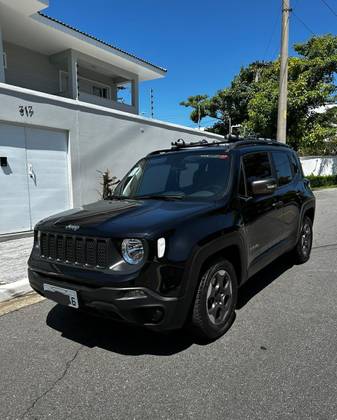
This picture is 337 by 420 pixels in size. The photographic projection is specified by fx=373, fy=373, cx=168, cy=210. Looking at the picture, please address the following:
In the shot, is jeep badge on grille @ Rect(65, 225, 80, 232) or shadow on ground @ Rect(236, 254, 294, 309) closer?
jeep badge on grille @ Rect(65, 225, 80, 232)

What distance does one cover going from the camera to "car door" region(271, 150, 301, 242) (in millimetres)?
5027

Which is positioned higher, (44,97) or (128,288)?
(44,97)

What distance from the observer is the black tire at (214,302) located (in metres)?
3.29

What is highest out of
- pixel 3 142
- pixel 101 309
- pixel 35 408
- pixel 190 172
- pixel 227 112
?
pixel 227 112

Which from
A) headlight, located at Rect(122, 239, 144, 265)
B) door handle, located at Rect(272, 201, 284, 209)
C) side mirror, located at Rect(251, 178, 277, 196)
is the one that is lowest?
headlight, located at Rect(122, 239, 144, 265)

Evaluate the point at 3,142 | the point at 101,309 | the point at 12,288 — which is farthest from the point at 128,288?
the point at 3,142

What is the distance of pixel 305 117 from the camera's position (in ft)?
64.7

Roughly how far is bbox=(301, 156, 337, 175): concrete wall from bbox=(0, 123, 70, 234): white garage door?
795 inches

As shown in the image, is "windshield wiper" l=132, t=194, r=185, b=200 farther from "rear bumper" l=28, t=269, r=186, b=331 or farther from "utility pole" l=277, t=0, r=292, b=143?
"utility pole" l=277, t=0, r=292, b=143

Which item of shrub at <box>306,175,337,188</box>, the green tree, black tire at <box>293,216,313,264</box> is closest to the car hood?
black tire at <box>293,216,313,264</box>

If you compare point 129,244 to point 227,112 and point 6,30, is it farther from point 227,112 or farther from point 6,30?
point 227,112

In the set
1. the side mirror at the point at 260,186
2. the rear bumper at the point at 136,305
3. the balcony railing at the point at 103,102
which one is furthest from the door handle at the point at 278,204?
the balcony railing at the point at 103,102

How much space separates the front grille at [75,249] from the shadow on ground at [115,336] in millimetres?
867

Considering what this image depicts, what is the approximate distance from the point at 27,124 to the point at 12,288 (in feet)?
15.5
